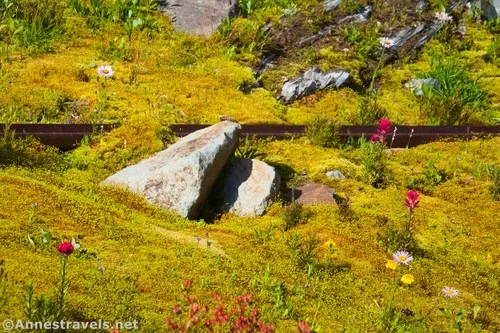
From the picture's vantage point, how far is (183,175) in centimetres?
816

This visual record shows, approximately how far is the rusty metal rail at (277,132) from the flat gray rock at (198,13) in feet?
14.9

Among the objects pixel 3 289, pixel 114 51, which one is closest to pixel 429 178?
pixel 114 51

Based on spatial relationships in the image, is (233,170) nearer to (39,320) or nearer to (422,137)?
(422,137)

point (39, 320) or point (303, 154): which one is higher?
point (39, 320)

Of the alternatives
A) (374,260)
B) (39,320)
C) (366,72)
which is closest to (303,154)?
(374,260)

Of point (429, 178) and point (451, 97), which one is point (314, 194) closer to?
point (429, 178)

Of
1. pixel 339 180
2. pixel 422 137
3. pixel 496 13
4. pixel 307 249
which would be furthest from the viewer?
pixel 496 13

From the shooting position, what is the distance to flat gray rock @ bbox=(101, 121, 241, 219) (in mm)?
8156

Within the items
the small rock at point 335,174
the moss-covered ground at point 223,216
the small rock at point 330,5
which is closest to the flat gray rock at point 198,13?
the moss-covered ground at point 223,216

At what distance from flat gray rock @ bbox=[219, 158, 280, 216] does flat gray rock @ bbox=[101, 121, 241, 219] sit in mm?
238

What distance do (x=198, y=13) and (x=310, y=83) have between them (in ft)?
10.6

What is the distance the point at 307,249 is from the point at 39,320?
3.16m

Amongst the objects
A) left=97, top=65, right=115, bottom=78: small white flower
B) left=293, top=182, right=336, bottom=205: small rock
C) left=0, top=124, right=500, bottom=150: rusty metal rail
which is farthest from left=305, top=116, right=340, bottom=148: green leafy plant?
left=97, top=65, right=115, bottom=78: small white flower

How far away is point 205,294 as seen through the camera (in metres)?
6.10
